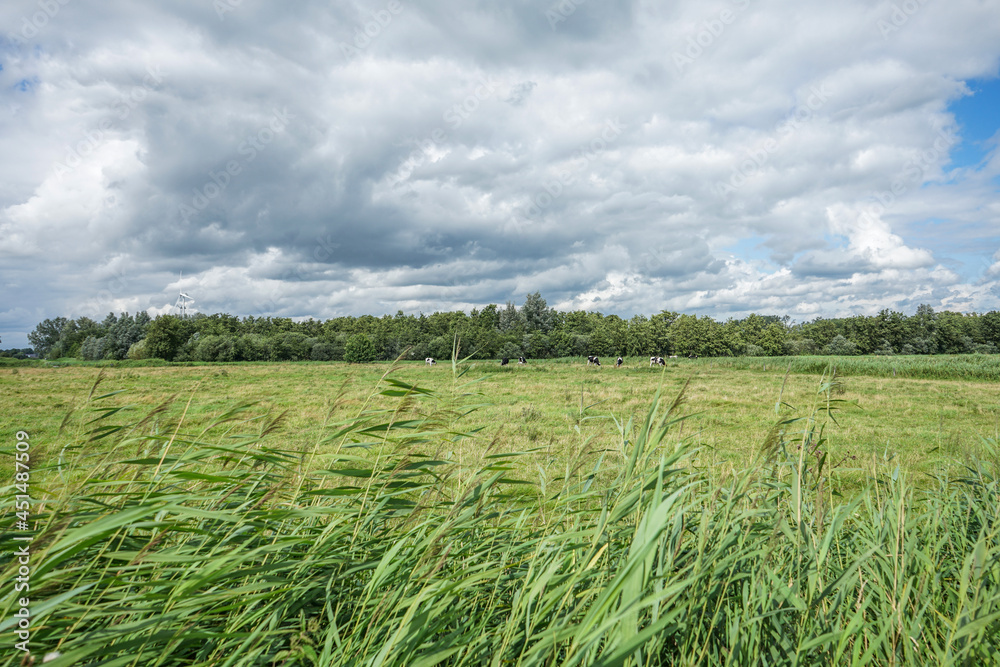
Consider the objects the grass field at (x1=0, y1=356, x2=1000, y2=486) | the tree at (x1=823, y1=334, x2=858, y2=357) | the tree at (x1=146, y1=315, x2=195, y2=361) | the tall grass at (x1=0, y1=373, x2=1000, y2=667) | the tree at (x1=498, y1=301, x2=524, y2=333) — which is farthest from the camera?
the tree at (x1=498, y1=301, x2=524, y2=333)

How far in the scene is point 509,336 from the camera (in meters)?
83.7

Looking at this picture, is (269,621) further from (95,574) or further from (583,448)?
(583,448)

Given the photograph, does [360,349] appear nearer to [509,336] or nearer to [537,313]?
[509,336]

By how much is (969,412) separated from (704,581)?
20.5m

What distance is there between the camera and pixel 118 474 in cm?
236

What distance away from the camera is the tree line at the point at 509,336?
6569 centimetres

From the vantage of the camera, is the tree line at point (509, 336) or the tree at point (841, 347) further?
the tree at point (841, 347)

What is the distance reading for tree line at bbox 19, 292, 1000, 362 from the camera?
6569cm

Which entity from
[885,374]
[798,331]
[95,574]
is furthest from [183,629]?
[798,331]

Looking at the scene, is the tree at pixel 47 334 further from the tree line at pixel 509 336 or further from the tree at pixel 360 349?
the tree at pixel 360 349

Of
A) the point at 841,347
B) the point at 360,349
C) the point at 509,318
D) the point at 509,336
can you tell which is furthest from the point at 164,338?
the point at 841,347

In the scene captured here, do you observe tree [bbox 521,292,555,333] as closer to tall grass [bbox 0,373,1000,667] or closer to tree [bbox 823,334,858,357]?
tree [bbox 823,334,858,357]

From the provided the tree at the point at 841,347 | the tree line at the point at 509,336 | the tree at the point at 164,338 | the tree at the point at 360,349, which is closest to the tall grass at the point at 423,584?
the tree line at the point at 509,336

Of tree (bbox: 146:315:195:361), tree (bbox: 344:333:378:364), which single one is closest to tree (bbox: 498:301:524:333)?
tree (bbox: 344:333:378:364)
